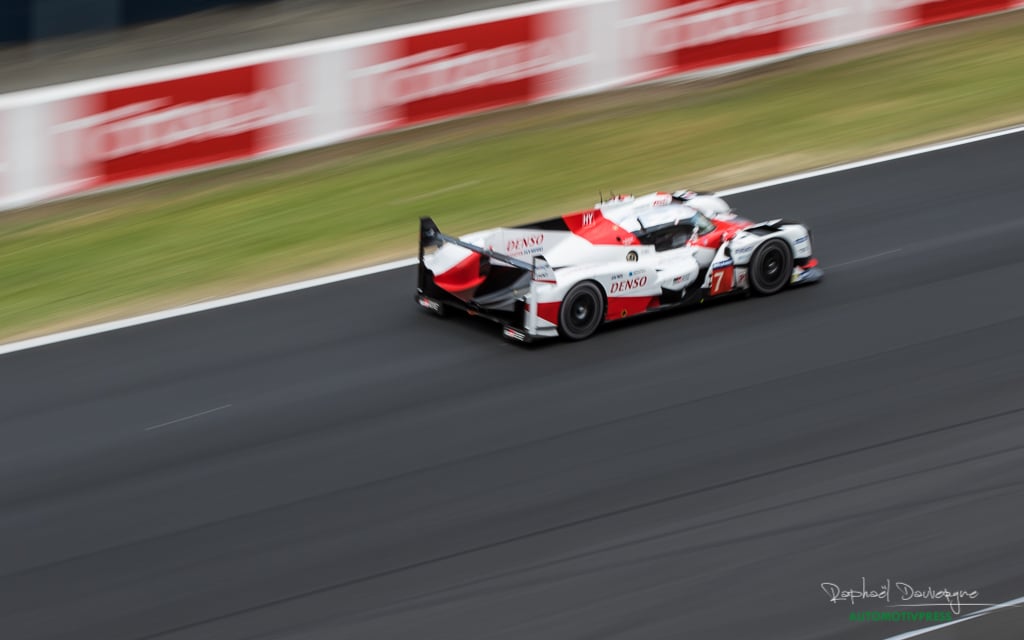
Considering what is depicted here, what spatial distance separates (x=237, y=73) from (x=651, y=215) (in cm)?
616

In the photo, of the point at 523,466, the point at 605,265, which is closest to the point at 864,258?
the point at 605,265

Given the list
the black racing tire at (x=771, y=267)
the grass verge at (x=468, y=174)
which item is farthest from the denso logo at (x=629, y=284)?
the grass verge at (x=468, y=174)

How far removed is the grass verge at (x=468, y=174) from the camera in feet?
42.1

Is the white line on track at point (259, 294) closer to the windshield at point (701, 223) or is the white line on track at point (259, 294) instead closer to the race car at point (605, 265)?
the race car at point (605, 265)

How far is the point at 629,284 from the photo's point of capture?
1027cm

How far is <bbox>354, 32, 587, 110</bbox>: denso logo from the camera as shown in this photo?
15.6 m

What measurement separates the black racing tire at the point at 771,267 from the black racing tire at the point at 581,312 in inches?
57.0

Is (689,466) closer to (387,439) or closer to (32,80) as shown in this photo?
(387,439)

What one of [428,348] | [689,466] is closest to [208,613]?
[689,466]

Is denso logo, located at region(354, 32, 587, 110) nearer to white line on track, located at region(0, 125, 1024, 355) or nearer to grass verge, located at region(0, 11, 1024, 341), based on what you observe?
grass verge, located at region(0, 11, 1024, 341)

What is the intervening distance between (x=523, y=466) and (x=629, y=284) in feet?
7.84

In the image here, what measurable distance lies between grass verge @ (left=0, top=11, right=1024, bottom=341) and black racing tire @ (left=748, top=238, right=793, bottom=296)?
3.38 m

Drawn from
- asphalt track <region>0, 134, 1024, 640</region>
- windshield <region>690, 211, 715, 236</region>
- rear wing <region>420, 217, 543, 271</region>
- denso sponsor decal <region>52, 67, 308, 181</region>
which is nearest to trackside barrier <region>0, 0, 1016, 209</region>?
denso sponsor decal <region>52, 67, 308, 181</region>

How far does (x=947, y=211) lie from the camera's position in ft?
41.7
